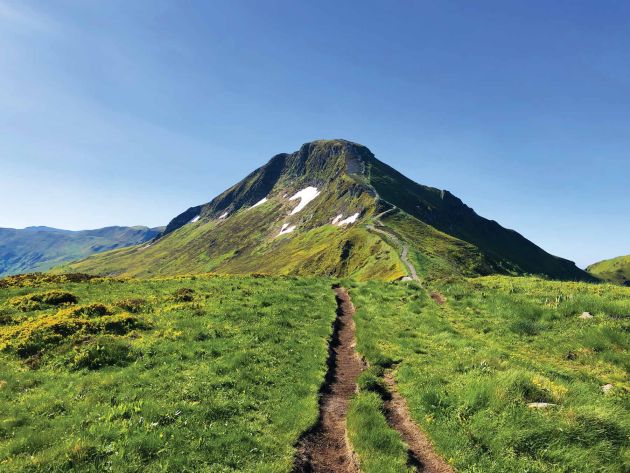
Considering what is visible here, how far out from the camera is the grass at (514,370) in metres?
10.3

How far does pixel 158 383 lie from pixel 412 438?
31.7 feet

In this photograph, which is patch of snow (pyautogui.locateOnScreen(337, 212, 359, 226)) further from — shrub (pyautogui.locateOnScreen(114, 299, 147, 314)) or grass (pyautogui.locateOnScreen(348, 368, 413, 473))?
grass (pyautogui.locateOnScreen(348, 368, 413, 473))

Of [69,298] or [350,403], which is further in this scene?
[69,298]

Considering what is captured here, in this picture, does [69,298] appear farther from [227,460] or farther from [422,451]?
[422,451]

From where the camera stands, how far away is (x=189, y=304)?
27938mm

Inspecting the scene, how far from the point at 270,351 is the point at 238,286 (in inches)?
702

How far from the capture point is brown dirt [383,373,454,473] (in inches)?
418

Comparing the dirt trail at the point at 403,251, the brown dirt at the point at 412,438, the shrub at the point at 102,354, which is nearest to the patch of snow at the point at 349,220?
the dirt trail at the point at 403,251

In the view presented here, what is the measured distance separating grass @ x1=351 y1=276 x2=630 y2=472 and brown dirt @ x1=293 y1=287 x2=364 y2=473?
46.7 inches

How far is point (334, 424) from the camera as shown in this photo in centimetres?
1317

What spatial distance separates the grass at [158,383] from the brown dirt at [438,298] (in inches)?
420

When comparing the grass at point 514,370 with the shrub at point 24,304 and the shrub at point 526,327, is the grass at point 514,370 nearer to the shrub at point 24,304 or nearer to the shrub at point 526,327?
the shrub at point 526,327

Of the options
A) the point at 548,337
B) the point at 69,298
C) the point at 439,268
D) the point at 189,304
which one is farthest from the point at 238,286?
the point at 439,268

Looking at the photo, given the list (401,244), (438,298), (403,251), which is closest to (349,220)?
(401,244)
